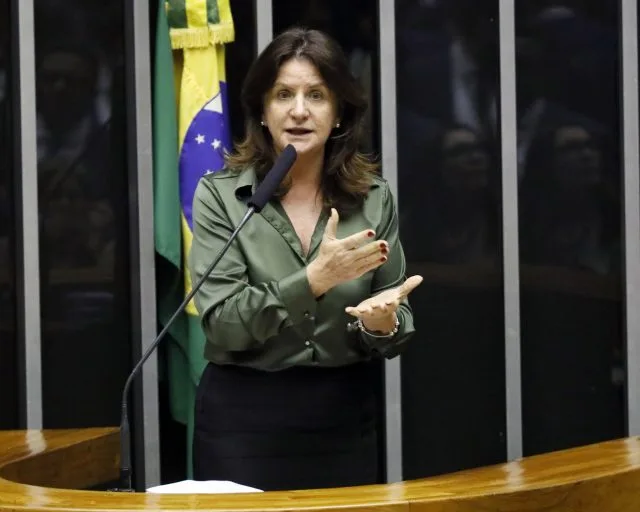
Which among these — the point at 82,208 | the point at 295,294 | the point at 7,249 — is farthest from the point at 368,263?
the point at 7,249

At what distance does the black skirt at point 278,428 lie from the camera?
9.27 ft

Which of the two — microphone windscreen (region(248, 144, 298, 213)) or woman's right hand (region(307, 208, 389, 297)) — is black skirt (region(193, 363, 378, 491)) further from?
microphone windscreen (region(248, 144, 298, 213))

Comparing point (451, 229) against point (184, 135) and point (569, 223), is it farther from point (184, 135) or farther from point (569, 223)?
point (184, 135)

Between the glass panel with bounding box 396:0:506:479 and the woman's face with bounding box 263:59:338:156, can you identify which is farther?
the glass panel with bounding box 396:0:506:479

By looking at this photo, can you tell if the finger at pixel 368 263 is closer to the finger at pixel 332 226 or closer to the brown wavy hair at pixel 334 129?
the finger at pixel 332 226

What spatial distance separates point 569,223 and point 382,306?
214 centimetres

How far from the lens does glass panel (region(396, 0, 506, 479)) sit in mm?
4457

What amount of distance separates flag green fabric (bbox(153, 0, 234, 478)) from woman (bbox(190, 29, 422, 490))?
1002mm

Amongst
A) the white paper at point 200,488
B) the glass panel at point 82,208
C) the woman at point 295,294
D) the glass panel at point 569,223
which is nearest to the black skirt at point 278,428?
the woman at point 295,294

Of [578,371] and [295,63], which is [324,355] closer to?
[295,63]

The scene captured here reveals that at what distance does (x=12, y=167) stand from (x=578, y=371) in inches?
87.0

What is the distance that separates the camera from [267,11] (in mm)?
4312

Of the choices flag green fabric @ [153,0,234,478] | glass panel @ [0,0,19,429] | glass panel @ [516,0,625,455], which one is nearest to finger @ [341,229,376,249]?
flag green fabric @ [153,0,234,478]

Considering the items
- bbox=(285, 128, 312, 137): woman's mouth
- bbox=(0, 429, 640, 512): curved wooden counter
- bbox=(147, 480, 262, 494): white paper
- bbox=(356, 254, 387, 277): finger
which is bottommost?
bbox=(147, 480, 262, 494): white paper
